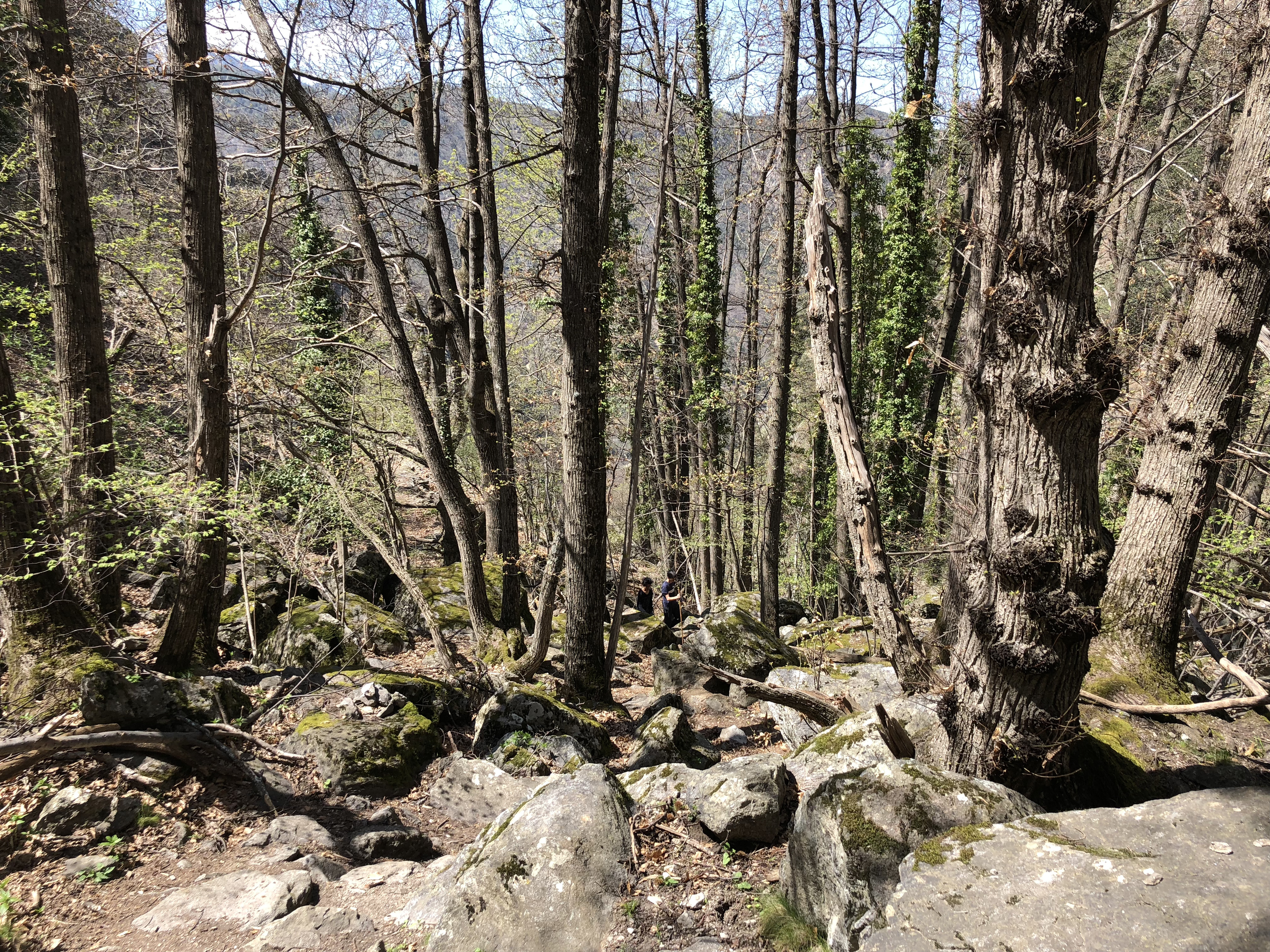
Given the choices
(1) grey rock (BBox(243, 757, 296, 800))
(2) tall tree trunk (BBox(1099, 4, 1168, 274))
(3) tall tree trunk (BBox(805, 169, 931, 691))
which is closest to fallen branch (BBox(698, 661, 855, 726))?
(3) tall tree trunk (BBox(805, 169, 931, 691))

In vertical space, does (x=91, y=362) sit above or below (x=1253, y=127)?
below

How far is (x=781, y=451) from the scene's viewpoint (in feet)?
37.8

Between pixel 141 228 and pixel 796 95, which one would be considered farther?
pixel 796 95

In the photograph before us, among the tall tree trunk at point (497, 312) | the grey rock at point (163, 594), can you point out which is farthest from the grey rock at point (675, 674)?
the grey rock at point (163, 594)

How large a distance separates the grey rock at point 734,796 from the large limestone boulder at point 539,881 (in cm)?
40

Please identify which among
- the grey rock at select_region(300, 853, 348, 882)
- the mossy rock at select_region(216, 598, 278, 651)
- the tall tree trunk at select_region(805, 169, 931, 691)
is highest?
the tall tree trunk at select_region(805, 169, 931, 691)

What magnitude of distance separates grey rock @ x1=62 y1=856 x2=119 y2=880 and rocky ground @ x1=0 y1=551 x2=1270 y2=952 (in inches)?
0.6

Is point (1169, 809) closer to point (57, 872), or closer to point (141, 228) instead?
point (57, 872)

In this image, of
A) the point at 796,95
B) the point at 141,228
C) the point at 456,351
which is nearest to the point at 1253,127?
the point at 796,95

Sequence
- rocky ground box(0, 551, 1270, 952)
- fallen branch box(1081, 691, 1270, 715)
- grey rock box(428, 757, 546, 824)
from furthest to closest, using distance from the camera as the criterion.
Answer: grey rock box(428, 757, 546, 824) → fallen branch box(1081, 691, 1270, 715) → rocky ground box(0, 551, 1270, 952)

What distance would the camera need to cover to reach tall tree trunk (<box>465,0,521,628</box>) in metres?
10.1

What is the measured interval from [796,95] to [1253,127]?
695 cm

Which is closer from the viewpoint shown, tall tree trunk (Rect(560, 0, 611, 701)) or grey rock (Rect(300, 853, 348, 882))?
grey rock (Rect(300, 853, 348, 882))

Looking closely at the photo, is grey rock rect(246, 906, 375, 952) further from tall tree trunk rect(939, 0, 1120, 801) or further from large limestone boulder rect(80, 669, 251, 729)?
tall tree trunk rect(939, 0, 1120, 801)
